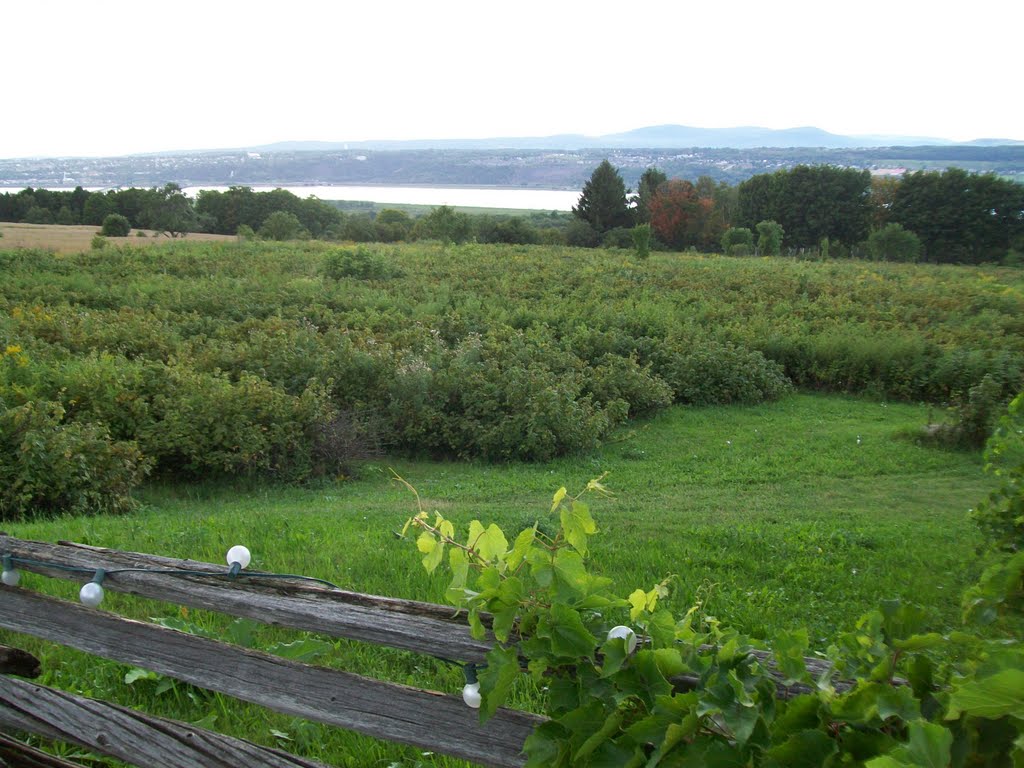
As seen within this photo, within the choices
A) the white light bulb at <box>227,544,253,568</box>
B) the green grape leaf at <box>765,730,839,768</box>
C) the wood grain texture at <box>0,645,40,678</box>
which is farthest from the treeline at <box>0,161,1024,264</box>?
the green grape leaf at <box>765,730,839,768</box>

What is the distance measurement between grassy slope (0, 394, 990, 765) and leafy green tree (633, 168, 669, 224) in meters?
61.1

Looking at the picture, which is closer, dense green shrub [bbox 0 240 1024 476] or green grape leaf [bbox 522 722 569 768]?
green grape leaf [bbox 522 722 569 768]

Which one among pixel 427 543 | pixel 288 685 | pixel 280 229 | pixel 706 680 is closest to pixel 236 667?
pixel 288 685

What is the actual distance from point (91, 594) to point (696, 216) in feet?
244

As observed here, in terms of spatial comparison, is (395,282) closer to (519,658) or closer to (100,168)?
(519,658)

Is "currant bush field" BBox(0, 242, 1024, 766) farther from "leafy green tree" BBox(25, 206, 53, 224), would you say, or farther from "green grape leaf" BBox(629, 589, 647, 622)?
"leafy green tree" BBox(25, 206, 53, 224)

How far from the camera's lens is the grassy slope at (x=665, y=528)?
441 cm

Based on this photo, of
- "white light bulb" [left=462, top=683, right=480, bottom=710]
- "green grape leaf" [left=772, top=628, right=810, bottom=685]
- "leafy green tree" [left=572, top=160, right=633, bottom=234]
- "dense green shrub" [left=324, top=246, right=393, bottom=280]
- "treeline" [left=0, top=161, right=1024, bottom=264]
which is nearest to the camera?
"green grape leaf" [left=772, top=628, right=810, bottom=685]

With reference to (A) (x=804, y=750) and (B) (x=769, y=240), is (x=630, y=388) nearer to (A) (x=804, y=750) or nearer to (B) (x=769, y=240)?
(A) (x=804, y=750)

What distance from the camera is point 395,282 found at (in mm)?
25719

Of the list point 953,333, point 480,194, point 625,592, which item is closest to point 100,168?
point 480,194

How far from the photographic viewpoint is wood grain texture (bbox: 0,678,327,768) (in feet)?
8.51

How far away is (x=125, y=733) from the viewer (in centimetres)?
280

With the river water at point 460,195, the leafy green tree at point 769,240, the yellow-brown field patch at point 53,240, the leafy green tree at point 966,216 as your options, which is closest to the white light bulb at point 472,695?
the yellow-brown field patch at point 53,240
